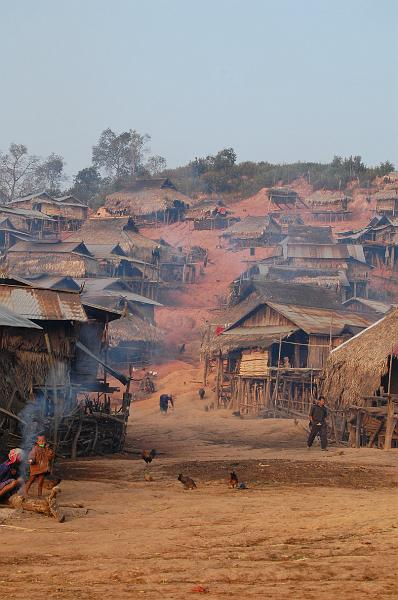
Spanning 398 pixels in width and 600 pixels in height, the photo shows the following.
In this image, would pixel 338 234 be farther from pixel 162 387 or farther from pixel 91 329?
pixel 91 329

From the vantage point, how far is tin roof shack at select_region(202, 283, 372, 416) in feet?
120

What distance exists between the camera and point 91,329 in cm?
2623

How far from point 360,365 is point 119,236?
1818 inches

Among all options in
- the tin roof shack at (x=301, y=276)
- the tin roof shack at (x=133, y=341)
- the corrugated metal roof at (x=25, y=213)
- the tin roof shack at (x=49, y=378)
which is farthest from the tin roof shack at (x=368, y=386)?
the corrugated metal roof at (x=25, y=213)

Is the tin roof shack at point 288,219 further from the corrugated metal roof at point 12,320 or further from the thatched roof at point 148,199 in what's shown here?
the corrugated metal roof at point 12,320

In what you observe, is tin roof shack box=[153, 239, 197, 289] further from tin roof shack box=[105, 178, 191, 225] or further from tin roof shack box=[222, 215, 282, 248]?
tin roof shack box=[105, 178, 191, 225]

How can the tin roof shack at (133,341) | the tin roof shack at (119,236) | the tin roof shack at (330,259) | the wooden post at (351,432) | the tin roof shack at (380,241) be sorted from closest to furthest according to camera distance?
1. the wooden post at (351,432)
2. the tin roof shack at (133,341)
3. the tin roof shack at (330,259)
4. the tin roof shack at (119,236)
5. the tin roof shack at (380,241)

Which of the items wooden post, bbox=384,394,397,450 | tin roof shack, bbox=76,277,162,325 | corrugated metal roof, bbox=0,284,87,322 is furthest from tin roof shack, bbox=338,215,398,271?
corrugated metal roof, bbox=0,284,87,322

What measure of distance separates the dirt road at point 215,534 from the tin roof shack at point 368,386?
2.62 meters

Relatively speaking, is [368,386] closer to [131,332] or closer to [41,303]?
[41,303]

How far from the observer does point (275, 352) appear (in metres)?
39.5

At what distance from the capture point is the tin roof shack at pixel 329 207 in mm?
83375

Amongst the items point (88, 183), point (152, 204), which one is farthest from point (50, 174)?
point (152, 204)

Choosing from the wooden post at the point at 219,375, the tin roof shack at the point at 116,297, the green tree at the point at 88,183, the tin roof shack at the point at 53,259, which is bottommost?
the wooden post at the point at 219,375
